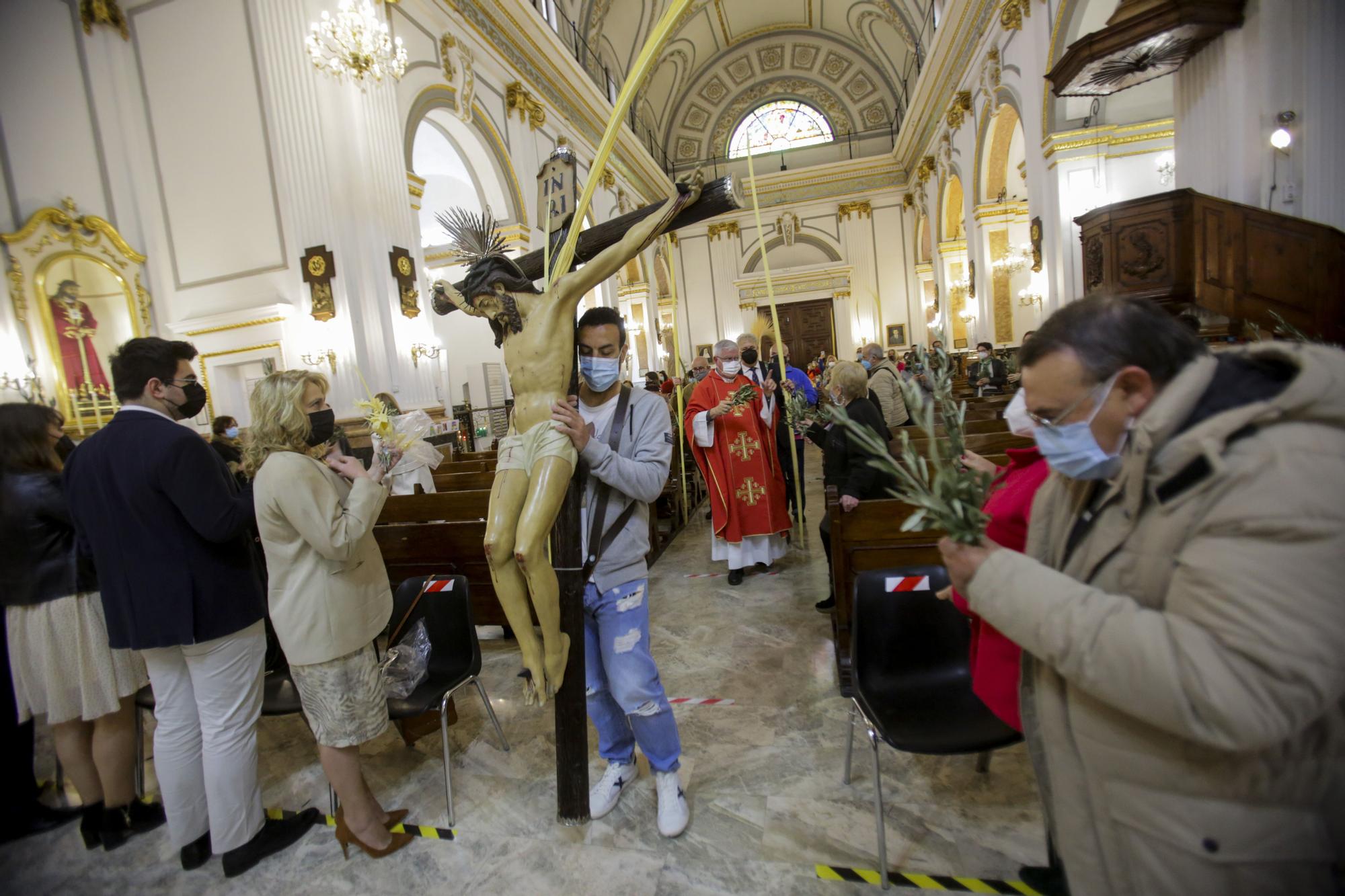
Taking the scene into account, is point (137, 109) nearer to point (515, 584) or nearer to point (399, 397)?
point (399, 397)

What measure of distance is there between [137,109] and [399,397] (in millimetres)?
4351

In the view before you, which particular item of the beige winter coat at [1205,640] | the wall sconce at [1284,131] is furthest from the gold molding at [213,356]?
the wall sconce at [1284,131]

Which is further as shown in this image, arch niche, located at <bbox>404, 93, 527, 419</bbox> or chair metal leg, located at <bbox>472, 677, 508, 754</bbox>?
arch niche, located at <bbox>404, 93, 527, 419</bbox>

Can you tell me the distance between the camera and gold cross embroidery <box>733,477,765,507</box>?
14.4 ft

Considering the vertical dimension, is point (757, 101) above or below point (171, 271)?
above

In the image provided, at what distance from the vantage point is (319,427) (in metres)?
1.91

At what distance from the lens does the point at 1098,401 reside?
3.19 feet

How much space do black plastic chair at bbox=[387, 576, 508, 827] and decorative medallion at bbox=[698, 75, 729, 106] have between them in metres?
19.4

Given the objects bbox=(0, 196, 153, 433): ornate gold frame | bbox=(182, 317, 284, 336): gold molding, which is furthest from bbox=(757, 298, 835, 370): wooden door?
bbox=(0, 196, 153, 433): ornate gold frame

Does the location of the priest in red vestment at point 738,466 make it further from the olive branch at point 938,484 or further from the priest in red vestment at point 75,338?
the priest in red vestment at point 75,338

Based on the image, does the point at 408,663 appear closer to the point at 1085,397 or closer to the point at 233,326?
the point at 1085,397

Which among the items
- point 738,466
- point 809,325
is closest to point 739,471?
point 738,466

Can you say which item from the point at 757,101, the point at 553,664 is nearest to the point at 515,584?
the point at 553,664

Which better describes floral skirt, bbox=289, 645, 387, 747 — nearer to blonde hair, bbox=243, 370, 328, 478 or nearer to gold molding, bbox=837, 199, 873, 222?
blonde hair, bbox=243, 370, 328, 478
